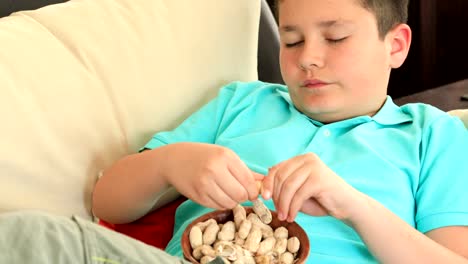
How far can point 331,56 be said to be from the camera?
107 centimetres

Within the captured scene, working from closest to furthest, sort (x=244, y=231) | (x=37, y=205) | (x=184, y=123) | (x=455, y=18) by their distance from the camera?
(x=244, y=231)
(x=37, y=205)
(x=184, y=123)
(x=455, y=18)

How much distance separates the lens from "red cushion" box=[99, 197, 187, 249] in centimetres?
113

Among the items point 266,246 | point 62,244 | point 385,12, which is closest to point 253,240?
point 266,246

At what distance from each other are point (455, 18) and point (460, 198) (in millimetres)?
1771

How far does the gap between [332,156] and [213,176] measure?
0.26 m

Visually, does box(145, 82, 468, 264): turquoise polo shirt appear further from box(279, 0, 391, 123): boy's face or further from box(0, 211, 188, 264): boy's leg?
box(0, 211, 188, 264): boy's leg

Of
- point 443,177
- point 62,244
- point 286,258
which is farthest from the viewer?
point 443,177

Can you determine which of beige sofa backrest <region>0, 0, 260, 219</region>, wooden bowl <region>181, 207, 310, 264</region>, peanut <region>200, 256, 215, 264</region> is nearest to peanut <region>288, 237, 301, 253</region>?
wooden bowl <region>181, 207, 310, 264</region>

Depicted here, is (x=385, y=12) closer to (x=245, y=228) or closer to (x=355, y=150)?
(x=355, y=150)

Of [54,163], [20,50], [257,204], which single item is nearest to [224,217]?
[257,204]

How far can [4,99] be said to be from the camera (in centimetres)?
96

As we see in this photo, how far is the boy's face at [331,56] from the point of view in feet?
3.51

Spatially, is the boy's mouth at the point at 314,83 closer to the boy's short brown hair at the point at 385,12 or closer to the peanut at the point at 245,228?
the boy's short brown hair at the point at 385,12

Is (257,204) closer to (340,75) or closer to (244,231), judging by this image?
(244,231)
